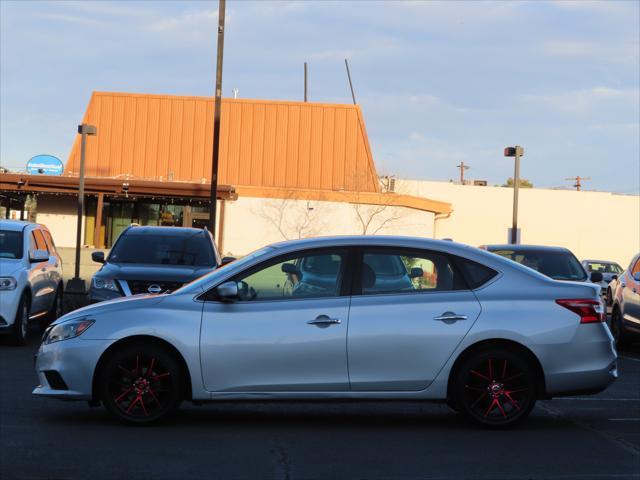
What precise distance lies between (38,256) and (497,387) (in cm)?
929

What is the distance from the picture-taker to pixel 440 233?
55.0 metres

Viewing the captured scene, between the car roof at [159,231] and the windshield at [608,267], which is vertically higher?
the car roof at [159,231]

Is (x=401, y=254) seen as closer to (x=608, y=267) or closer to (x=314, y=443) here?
(x=314, y=443)

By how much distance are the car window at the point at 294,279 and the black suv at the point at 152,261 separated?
583cm

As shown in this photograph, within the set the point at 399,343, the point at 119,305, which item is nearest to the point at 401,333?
the point at 399,343

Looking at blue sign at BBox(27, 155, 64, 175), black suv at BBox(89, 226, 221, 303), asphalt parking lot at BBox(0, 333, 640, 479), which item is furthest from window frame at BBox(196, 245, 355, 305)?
blue sign at BBox(27, 155, 64, 175)

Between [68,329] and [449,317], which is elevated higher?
[449,317]

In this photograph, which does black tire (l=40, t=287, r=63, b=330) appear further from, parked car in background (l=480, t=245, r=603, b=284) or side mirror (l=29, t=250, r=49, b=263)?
parked car in background (l=480, t=245, r=603, b=284)

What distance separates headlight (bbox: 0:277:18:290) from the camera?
49.3 ft

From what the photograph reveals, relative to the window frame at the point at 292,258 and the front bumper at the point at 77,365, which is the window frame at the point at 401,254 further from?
the front bumper at the point at 77,365

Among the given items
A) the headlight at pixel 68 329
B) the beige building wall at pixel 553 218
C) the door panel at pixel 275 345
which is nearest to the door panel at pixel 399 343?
the door panel at pixel 275 345

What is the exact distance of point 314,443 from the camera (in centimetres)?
823

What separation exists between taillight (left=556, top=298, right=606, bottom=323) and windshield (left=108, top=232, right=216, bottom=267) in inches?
318

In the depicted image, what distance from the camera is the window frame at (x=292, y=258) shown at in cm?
879
